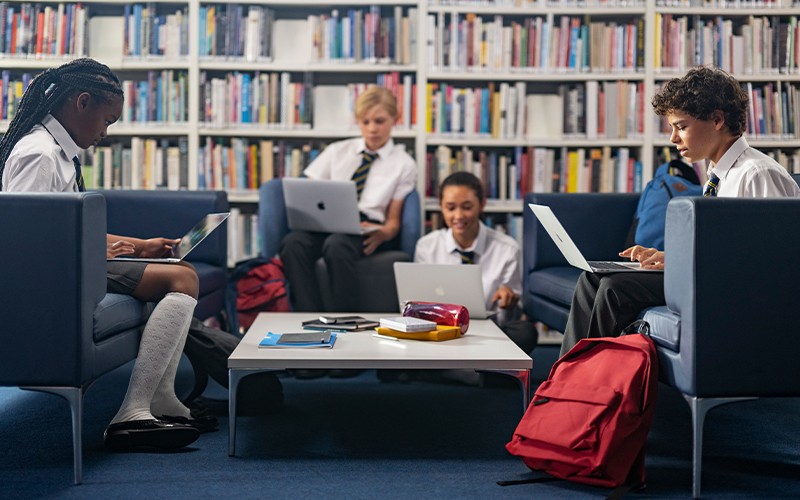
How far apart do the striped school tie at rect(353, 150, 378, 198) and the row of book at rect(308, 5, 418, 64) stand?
1.92 ft

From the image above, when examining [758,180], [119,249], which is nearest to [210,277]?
[119,249]

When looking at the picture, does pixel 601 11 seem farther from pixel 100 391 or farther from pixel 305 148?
pixel 100 391

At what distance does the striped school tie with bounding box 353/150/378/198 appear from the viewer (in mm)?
4094

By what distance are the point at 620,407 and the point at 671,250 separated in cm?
41

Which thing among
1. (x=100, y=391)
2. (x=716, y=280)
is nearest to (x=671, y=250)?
(x=716, y=280)

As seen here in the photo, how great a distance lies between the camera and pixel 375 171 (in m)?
4.11

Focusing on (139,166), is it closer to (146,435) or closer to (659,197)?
(146,435)

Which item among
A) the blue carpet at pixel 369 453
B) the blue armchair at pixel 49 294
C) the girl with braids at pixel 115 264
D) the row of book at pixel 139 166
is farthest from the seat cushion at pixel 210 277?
the blue armchair at pixel 49 294

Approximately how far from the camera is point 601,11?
171 inches

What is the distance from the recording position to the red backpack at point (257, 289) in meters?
3.66

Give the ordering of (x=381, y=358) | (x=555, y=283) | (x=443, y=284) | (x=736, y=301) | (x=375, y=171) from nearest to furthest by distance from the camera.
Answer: (x=736, y=301) → (x=381, y=358) → (x=443, y=284) → (x=555, y=283) → (x=375, y=171)

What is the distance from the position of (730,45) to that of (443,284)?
2343 millimetres

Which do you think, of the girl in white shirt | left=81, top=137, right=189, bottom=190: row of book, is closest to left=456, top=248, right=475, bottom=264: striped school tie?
the girl in white shirt

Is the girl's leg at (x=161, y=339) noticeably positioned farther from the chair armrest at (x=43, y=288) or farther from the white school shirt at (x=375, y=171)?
the white school shirt at (x=375, y=171)
